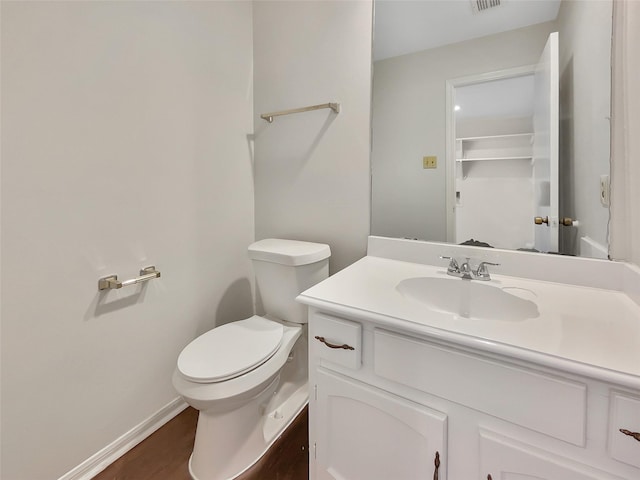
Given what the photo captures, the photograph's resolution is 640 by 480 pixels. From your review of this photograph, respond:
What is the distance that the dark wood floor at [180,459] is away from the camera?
3.82 ft

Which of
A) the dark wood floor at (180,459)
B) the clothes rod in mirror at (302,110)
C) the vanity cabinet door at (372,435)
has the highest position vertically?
the clothes rod in mirror at (302,110)

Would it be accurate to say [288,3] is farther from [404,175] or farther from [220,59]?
[404,175]

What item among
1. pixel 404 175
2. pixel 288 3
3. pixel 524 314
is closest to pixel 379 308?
pixel 524 314

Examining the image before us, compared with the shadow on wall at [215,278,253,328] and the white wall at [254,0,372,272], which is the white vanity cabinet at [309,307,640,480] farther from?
the shadow on wall at [215,278,253,328]

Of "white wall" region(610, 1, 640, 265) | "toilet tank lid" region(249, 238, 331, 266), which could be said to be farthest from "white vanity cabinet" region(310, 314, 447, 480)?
"white wall" region(610, 1, 640, 265)

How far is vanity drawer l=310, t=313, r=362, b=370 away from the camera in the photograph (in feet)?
2.78

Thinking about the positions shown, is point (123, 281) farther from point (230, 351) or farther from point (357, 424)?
point (357, 424)

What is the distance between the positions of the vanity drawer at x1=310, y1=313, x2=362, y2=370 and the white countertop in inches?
2.0

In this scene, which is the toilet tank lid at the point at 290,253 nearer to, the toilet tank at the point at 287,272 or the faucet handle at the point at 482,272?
the toilet tank at the point at 287,272

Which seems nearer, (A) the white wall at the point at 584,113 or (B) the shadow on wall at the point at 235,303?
(A) the white wall at the point at 584,113

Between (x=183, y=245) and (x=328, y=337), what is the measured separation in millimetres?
927

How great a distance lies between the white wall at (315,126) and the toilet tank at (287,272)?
17 centimetres

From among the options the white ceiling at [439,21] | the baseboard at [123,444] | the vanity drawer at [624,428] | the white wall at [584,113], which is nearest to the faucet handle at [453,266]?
the white wall at [584,113]

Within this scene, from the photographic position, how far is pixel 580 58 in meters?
1.02
